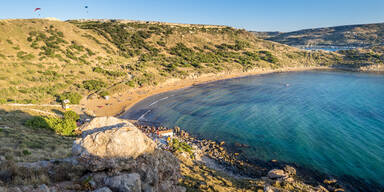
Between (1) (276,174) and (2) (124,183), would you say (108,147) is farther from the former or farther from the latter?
(1) (276,174)

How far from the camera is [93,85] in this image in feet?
156

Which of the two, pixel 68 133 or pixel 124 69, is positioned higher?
pixel 124 69

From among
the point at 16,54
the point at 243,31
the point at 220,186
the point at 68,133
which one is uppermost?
the point at 243,31

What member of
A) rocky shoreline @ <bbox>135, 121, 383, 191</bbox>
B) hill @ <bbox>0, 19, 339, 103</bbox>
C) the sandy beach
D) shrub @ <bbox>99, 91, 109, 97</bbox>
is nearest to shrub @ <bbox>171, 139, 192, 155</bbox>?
rocky shoreline @ <bbox>135, 121, 383, 191</bbox>

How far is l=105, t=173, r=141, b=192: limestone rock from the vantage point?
8.02m

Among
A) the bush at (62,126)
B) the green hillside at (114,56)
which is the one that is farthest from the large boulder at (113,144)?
the green hillside at (114,56)

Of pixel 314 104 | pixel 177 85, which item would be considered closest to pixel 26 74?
pixel 177 85

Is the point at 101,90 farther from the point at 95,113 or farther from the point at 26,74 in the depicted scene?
the point at 26,74

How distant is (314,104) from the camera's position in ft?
155

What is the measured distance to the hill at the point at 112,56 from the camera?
43812mm

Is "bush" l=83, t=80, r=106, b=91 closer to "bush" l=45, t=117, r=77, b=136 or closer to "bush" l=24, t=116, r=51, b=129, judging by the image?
"bush" l=45, t=117, r=77, b=136

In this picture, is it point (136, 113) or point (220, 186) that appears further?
point (136, 113)

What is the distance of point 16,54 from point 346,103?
88.3m

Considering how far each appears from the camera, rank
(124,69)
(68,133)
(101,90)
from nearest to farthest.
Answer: (68,133) < (101,90) < (124,69)
